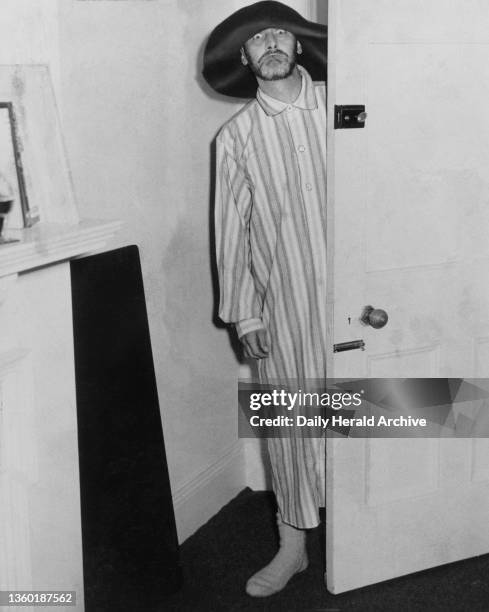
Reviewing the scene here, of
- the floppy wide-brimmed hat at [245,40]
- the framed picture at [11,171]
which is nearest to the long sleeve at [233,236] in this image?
the floppy wide-brimmed hat at [245,40]

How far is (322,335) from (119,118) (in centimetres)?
84

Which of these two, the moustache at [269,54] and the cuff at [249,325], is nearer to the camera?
the moustache at [269,54]

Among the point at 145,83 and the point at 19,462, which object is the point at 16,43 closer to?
the point at 145,83

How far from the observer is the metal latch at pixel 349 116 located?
230cm

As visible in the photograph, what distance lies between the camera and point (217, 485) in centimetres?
315

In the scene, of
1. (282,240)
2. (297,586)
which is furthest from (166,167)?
(297,586)

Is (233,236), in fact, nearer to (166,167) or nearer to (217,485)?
(166,167)

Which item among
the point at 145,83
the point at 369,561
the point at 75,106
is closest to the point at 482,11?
the point at 145,83

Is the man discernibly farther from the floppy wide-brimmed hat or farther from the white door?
the white door

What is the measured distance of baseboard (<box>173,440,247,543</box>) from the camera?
295 centimetres

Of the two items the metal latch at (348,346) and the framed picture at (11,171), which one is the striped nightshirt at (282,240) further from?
the framed picture at (11,171)

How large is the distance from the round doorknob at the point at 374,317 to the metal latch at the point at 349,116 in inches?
19.5

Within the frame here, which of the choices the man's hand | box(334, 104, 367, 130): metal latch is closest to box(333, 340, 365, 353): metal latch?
the man's hand

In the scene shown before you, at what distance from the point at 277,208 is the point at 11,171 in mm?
967
